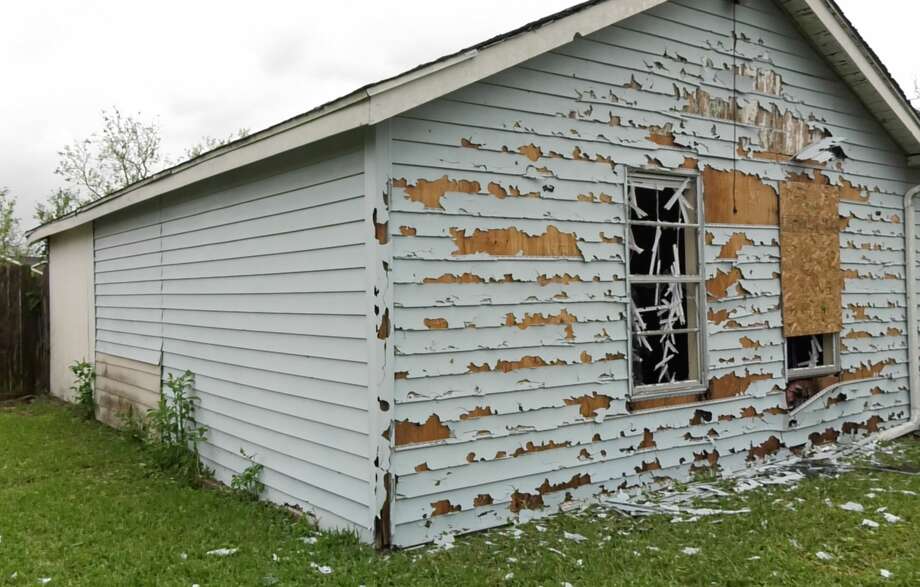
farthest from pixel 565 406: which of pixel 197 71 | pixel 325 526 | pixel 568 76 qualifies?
pixel 197 71

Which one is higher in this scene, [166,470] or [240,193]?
[240,193]

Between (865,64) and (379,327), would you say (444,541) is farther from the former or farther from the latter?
(865,64)

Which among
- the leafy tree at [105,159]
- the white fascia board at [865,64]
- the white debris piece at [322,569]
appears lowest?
the white debris piece at [322,569]

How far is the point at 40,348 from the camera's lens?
12172mm

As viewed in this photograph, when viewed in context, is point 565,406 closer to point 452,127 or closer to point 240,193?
point 452,127

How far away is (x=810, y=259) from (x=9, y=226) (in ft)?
85.5

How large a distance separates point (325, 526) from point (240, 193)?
2.86 m

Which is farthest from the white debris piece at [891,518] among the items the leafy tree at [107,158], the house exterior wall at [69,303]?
the leafy tree at [107,158]

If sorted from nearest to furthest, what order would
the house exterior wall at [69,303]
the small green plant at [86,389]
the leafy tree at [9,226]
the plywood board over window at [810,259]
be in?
1. the plywood board over window at [810,259]
2. the small green plant at [86,389]
3. the house exterior wall at [69,303]
4. the leafy tree at [9,226]

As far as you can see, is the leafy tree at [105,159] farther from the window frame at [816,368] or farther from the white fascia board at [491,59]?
the window frame at [816,368]

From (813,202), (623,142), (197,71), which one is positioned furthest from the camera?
(197,71)

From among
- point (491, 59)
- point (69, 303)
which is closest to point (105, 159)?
point (69, 303)

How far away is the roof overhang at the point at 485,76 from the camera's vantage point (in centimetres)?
434

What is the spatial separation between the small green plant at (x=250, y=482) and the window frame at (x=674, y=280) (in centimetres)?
305
